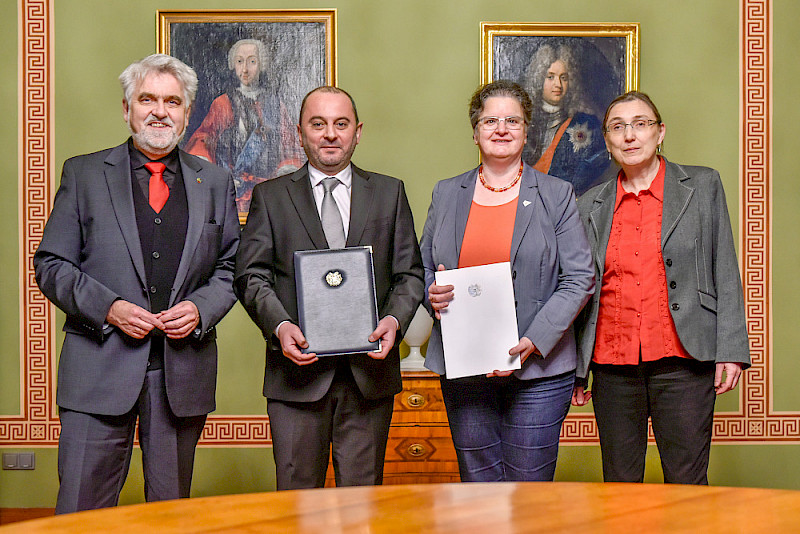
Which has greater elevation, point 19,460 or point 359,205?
point 359,205

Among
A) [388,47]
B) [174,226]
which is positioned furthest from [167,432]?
[388,47]

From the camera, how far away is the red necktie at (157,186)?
7.51ft

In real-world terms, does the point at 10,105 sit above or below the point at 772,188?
above

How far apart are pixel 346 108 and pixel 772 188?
Answer: 8.74 feet

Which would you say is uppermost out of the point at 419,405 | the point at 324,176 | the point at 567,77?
the point at 567,77

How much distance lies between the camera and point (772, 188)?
392cm

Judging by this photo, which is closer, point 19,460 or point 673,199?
point 673,199

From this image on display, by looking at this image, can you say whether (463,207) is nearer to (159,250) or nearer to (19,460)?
(159,250)

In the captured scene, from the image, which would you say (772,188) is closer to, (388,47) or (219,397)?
(388,47)

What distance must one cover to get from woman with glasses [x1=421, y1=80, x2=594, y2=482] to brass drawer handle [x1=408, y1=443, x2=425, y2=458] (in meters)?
1.05

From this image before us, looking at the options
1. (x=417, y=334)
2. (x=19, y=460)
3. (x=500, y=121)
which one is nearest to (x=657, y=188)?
(x=500, y=121)

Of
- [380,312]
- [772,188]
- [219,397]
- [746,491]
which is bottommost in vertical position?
[219,397]

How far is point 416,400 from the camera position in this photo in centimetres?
342

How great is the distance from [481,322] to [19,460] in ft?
9.46
